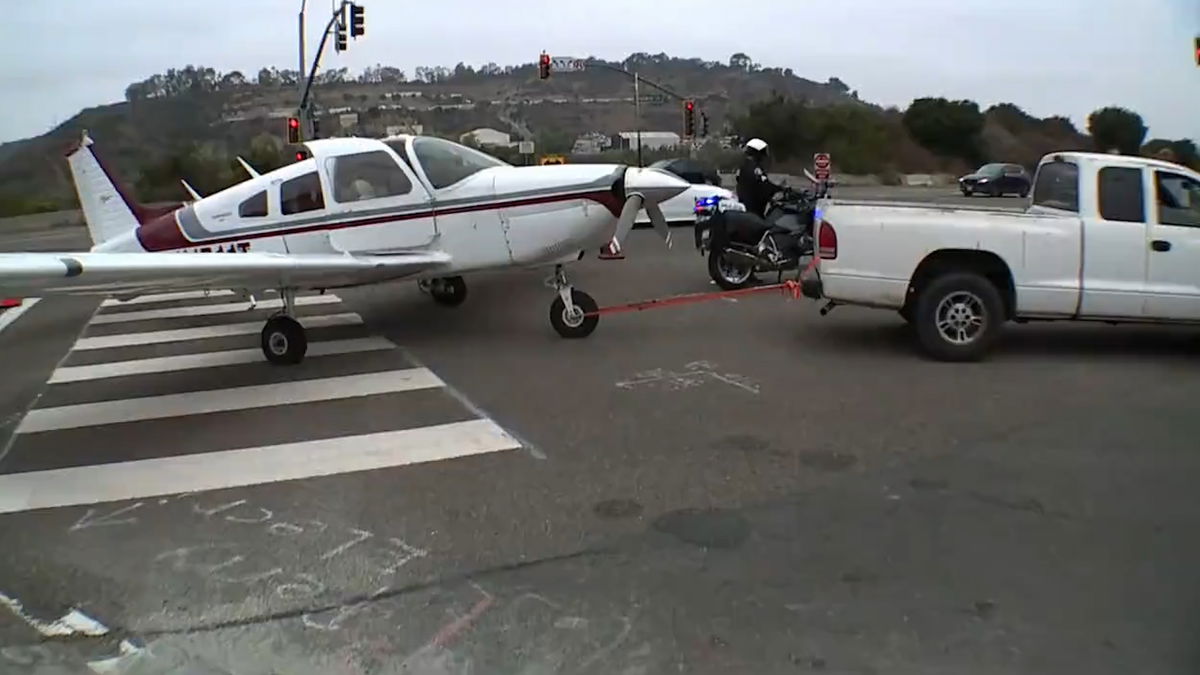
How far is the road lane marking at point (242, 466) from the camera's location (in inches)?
233

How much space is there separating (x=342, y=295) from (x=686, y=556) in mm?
10244

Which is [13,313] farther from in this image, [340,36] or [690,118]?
[690,118]

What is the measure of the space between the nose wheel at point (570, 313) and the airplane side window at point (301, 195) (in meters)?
2.54

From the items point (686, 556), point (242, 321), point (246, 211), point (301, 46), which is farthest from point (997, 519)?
point (301, 46)

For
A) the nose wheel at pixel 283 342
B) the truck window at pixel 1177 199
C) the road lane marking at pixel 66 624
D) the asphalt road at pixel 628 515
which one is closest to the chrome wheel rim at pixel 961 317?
the asphalt road at pixel 628 515

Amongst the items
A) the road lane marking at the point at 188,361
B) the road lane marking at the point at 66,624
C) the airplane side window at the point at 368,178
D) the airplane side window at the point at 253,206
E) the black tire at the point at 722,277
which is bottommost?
the road lane marking at the point at 66,624

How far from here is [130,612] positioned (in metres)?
→ 4.31

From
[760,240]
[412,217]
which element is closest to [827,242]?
[760,240]

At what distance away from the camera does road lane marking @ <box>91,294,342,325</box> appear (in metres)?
12.6

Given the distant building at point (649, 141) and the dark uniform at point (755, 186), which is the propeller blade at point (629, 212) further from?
the distant building at point (649, 141)

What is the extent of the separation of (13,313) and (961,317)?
12456 mm

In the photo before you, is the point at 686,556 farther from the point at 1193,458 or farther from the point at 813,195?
the point at 813,195

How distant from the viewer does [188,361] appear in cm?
969

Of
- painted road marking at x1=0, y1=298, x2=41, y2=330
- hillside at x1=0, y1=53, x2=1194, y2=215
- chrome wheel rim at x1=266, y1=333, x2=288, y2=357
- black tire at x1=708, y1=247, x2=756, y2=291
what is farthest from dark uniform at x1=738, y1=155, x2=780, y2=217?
hillside at x1=0, y1=53, x2=1194, y2=215
